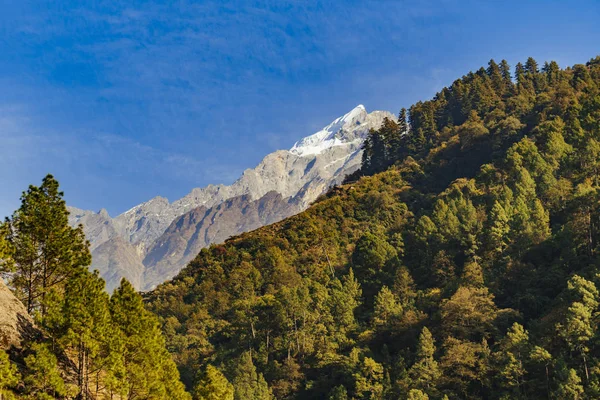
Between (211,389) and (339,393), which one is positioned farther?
(339,393)

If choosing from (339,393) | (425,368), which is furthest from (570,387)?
(339,393)

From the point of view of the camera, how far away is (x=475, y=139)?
11206 cm

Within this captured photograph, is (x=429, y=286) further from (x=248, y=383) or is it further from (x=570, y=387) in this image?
(x=570, y=387)

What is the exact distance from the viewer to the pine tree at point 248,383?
59.5m

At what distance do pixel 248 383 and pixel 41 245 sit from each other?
3602 cm

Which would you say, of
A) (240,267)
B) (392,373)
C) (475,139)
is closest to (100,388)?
(392,373)

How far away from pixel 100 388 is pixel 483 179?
78312mm

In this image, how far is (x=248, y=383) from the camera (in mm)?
61344

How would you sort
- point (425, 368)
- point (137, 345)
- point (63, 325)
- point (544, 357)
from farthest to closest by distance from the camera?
point (425, 368)
point (544, 357)
point (137, 345)
point (63, 325)

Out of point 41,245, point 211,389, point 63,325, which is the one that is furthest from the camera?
point 211,389

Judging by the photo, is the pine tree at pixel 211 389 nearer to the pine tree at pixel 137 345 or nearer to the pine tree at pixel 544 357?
the pine tree at pixel 137 345

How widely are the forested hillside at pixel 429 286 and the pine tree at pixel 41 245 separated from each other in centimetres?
1681

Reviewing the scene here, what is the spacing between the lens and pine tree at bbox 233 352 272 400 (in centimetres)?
5950

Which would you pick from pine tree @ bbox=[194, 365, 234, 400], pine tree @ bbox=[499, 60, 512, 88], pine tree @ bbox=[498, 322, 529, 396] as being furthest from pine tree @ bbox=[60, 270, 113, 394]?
pine tree @ bbox=[499, 60, 512, 88]
